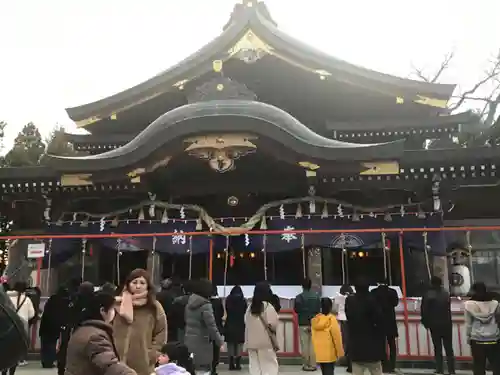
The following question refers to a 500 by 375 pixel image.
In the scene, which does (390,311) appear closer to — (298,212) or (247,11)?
(298,212)

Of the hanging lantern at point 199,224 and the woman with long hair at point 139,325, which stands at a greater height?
the hanging lantern at point 199,224

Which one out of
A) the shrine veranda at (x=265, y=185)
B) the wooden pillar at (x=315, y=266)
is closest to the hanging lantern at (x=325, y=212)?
the shrine veranda at (x=265, y=185)

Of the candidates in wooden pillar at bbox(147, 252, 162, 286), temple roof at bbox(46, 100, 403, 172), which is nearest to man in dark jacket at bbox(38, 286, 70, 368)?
wooden pillar at bbox(147, 252, 162, 286)

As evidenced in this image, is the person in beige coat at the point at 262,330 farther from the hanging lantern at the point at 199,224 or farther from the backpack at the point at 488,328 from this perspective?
the hanging lantern at the point at 199,224

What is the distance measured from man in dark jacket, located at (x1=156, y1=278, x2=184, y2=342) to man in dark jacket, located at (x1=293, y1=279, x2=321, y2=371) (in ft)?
6.60

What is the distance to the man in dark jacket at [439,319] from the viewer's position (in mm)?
7703

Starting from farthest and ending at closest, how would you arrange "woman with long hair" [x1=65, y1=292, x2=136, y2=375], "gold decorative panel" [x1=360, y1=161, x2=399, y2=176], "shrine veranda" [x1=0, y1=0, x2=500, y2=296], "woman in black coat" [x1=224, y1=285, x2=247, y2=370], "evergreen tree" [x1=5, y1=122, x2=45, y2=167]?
1. "evergreen tree" [x1=5, y1=122, x2=45, y2=167]
2. "shrine veranda" [x1=0, y1=0, x2=500, y2=296]
3. "gold decorative panel" [x1=360, y1=161, x2=399, y2=176]
4. "woman in black coat" [x1=224, y1=285, x2=247, y2=370]
5. "woman with long hair" [x1=65, y1=292, x2=136, y2=375]

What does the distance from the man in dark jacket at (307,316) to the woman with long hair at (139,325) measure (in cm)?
418

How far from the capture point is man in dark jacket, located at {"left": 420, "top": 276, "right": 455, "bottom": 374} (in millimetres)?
7703

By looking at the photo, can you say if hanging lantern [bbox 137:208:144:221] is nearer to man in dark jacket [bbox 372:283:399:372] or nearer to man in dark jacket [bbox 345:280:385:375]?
man in dark jacket [bbox 372:283:399:372]

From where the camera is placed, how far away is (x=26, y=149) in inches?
857

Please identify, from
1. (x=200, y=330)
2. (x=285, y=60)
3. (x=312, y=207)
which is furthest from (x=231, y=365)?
(x=285, y=60)

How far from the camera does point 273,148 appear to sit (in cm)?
1080

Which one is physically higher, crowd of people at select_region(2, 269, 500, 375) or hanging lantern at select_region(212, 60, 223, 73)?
hanging lantern at select_region(212, 60, 223, 73)
